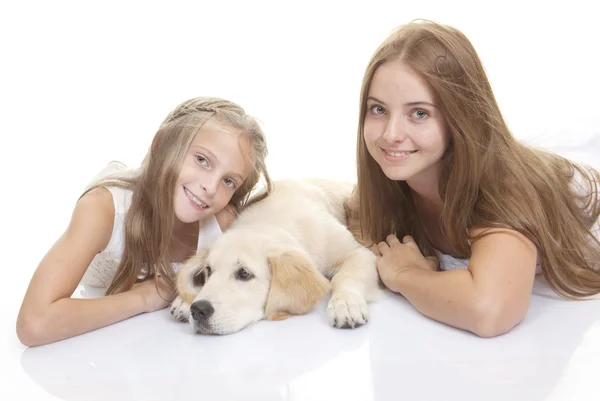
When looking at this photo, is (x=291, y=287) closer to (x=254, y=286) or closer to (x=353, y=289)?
(x=254, y=286)

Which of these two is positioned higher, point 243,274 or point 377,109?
point 377,109

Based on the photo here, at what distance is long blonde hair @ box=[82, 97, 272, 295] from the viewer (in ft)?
9.35

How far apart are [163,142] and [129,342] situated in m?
0.89

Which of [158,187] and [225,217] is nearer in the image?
[158,187]

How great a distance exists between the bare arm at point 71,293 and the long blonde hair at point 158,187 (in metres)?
0.12

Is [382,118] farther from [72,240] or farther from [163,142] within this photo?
[72,240]

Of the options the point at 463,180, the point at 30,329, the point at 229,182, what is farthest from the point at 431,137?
the point at 30,329

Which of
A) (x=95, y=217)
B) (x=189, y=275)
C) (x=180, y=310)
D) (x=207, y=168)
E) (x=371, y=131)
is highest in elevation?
(x=371, y=131)

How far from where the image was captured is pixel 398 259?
288cm

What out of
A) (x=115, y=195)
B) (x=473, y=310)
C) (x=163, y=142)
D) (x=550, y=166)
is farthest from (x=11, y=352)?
(x=550, y=166)

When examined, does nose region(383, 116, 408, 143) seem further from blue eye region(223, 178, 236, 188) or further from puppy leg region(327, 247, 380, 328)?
blue eye region(223, 178, 236, 188)

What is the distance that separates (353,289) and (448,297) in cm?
40

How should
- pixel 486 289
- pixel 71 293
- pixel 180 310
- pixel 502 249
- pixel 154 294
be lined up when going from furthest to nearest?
pixel 154 294 → pixel 180 310 → pixel 71 293 → pixel 502 249 → pixel 486 289

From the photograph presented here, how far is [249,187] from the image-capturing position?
331 cm
